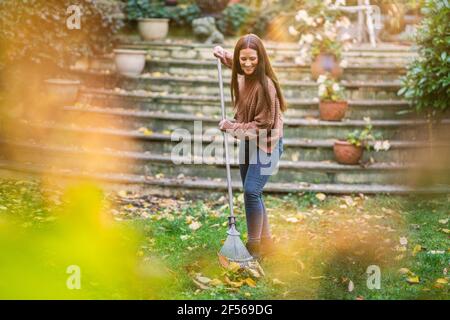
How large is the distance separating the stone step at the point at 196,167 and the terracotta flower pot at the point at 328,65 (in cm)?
161

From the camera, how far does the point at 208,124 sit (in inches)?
289

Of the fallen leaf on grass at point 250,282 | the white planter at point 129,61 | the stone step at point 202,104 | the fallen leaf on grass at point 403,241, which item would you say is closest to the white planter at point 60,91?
the stone step at point 202,104

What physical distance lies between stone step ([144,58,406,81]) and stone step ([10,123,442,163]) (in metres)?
1.47

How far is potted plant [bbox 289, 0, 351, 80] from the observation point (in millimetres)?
7895

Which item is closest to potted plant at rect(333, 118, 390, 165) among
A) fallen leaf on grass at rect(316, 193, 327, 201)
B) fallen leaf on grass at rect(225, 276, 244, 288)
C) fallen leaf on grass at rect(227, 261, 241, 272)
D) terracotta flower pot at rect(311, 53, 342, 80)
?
fallen leaf on grass at rect(316, 193, 327, 201)

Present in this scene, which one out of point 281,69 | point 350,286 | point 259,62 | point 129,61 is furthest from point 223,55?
point 129,61

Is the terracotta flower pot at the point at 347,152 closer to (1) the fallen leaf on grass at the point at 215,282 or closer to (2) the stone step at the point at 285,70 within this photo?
(2) the stone step at the point at 285,70

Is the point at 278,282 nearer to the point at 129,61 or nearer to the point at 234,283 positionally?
the point at 234,283

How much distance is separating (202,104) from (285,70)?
1.45 meters

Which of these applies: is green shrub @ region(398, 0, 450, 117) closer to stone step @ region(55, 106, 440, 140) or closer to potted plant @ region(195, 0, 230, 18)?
stone step @ region(55, 106, 440, 140)

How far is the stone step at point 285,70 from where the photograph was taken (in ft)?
26.8

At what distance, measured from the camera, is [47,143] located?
23.9 ft

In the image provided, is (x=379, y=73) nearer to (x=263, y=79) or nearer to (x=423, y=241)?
(x=423, y=241)
